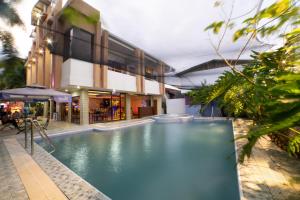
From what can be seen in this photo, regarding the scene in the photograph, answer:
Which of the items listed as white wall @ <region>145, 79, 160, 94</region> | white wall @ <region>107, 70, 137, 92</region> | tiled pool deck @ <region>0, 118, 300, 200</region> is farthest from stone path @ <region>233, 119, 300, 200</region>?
white wall @ <region>145, 79, 160, 94</region>

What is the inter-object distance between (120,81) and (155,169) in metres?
10.6

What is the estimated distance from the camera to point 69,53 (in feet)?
35.2

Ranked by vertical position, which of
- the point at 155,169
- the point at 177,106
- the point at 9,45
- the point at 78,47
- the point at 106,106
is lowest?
the point at 155,169

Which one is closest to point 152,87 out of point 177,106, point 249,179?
point 177,106

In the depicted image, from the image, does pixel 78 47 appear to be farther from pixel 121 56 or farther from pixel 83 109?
pixel 121 56

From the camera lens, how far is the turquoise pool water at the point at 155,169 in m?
3.49

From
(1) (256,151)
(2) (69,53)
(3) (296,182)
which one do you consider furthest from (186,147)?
(2) (69,53)

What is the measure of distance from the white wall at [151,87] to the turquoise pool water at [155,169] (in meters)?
11.6

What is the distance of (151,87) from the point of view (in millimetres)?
19219

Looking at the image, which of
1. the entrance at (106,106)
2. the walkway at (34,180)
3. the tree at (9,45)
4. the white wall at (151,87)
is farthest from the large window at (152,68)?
the tree at (9,45)

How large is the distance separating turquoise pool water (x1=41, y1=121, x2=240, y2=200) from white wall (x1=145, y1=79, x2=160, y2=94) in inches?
457

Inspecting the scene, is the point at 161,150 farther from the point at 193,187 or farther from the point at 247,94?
the point at 247,94

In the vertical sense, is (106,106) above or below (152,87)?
below

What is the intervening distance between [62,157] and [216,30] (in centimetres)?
613
